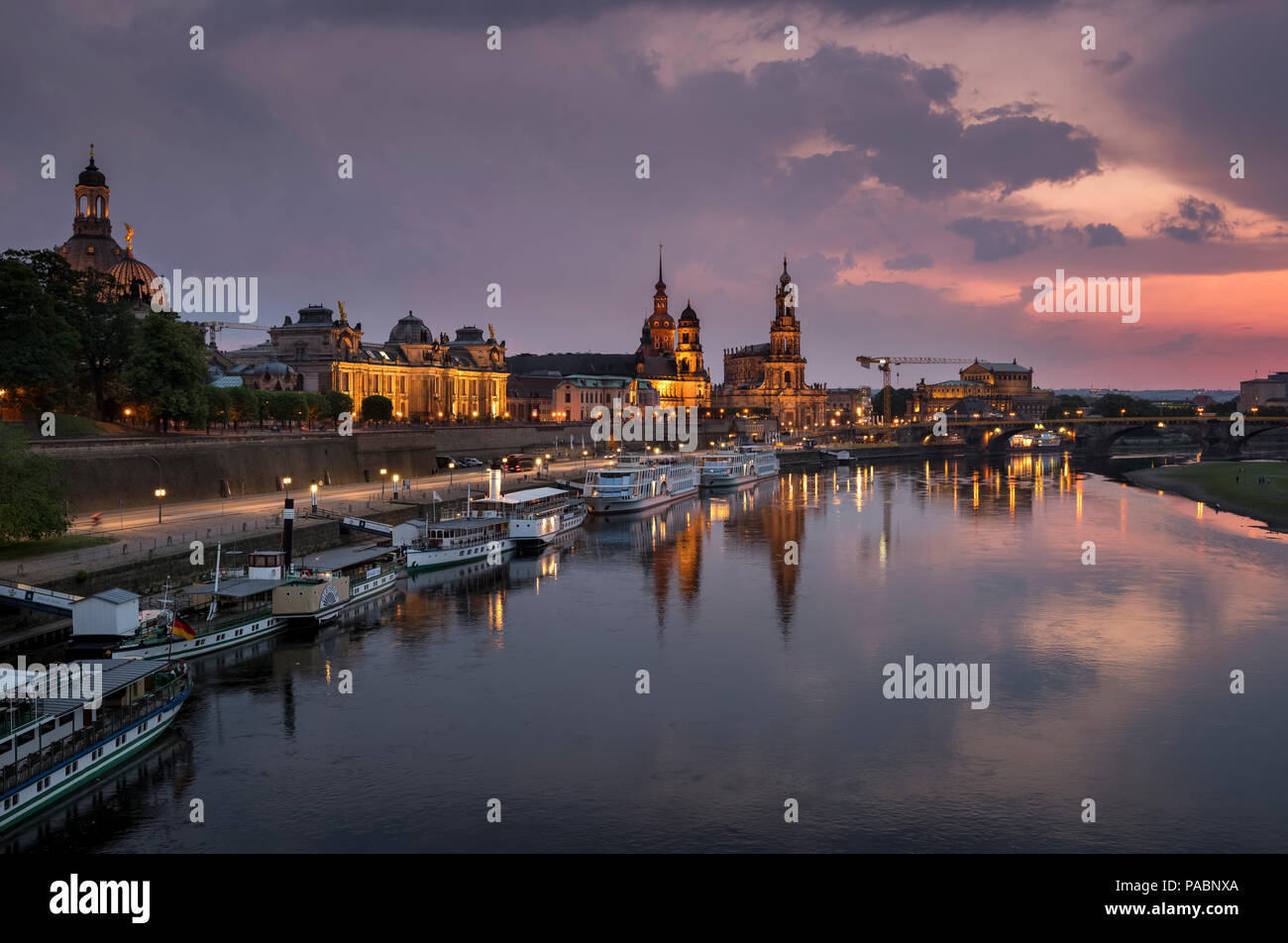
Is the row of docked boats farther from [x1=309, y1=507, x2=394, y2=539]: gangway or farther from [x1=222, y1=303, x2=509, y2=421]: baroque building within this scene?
[x1=222, y1=303, x2=509, y2=421]: baroque building

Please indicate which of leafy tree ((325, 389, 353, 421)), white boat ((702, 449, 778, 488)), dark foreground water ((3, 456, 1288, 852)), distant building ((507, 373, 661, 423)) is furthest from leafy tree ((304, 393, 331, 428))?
distant building ((507, 373, 661, 423))

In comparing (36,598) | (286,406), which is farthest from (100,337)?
(36,598)

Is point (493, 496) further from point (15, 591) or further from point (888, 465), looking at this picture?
point (888, 465)

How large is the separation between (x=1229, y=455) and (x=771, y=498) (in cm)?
7736

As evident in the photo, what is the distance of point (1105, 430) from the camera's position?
152625 mm

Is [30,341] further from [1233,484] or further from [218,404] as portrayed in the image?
[1233,484]

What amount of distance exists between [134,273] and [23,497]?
202 ft

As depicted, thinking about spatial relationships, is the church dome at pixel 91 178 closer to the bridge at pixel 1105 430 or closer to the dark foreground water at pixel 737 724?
the dark foreground water at pixel 737 724

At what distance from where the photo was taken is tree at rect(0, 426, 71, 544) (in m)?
36.7

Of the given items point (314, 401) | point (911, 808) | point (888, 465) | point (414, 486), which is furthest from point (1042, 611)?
point (888, 465)

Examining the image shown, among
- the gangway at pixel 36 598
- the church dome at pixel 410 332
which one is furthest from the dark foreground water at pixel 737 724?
the church dome at pixel 410 332

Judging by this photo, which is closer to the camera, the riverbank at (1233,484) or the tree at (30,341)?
the tree at (30,341)

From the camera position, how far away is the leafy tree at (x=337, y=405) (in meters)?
93.6

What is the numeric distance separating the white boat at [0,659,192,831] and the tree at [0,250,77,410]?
110ft
